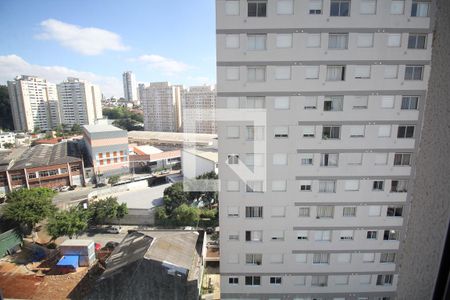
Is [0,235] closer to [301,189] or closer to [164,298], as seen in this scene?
[164,298]

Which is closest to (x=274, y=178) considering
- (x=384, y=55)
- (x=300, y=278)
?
(x=300, y=278)

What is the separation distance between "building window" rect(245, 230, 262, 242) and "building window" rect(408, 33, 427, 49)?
4.20 meters

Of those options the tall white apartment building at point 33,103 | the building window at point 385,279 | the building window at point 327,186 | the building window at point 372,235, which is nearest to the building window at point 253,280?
the building window at point 327,186

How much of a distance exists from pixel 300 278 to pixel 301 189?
6.26 ft

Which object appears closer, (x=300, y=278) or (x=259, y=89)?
(x=259, y=89)

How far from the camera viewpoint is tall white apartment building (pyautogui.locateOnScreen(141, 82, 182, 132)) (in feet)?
98.7

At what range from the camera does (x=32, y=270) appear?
26.5ft

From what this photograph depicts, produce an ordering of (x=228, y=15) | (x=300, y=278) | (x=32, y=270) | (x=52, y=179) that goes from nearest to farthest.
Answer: (x=228, y=15) < (x=300, y=278) < (x=32, y=270) < (x=52, y=179)

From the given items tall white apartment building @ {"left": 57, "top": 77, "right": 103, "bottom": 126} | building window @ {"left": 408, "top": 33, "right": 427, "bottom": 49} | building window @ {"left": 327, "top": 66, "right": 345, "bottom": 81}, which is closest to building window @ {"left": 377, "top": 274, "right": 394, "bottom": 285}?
building window @ {"left": 327, "top": 66, "right": 345, "bottom": 81}

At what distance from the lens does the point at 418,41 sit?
13.0 ft

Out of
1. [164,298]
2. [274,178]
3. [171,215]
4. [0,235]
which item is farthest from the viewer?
[171,215]

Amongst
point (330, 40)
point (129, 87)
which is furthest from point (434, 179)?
point (129, 87)

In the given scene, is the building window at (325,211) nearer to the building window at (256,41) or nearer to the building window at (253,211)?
the building window at (253,211)

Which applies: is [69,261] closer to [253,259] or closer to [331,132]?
[253,259]
